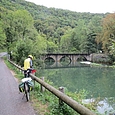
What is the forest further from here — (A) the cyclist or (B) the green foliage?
(A) the cyclist

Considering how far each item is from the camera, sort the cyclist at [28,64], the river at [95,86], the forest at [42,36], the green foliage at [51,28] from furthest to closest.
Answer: the green foliage at [51,28]
the forest at [42,36]
the river at [95,86]
the cyclist at [28,64]

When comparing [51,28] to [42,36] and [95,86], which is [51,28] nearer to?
[42,36]

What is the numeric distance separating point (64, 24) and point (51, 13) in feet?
104

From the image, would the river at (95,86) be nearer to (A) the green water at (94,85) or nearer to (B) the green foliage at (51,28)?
(A) the green water at (94,85)

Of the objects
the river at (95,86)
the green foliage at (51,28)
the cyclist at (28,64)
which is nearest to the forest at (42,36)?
the green foliage at (51,28)

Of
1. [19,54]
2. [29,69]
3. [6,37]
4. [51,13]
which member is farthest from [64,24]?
[29,69]

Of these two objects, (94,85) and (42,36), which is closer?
(94,85)

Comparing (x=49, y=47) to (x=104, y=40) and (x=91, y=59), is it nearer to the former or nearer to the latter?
(x=91, y=59)

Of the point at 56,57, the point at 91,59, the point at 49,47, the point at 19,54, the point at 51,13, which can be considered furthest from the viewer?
the point at 51,13

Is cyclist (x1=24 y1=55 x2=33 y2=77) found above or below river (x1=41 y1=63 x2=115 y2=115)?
above

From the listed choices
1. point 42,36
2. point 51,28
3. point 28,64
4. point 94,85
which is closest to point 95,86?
point 94,85

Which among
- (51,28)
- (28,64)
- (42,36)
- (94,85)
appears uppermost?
(51,28)

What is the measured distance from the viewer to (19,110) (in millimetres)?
6441

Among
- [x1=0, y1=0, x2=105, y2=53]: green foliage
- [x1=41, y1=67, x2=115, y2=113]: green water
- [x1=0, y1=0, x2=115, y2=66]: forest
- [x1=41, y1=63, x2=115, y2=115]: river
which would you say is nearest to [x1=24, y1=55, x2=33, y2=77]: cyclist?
[x1=0, y1=0, x2=115, y2=66]: forest
